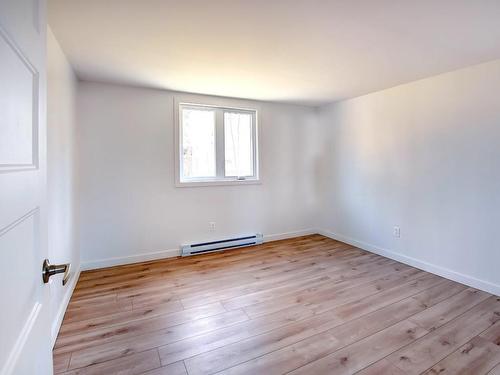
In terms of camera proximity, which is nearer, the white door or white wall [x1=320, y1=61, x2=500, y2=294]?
the white door

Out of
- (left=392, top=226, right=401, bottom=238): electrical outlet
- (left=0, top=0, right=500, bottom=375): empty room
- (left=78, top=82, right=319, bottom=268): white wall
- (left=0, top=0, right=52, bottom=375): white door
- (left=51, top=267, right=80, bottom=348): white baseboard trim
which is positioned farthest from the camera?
(left=392, top=226, right=401, bottom=238): electrical outlet

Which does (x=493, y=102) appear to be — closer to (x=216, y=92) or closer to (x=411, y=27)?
(x=411, y=27)

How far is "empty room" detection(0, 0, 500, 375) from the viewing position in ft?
4.92

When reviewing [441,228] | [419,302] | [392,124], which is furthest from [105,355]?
[392,124]

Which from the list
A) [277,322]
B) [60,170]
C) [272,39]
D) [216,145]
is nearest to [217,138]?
[216,145]

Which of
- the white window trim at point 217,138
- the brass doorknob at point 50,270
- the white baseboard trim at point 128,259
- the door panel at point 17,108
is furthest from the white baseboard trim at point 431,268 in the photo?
the door panel at point 17,108

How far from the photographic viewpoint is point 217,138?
3.67 meters

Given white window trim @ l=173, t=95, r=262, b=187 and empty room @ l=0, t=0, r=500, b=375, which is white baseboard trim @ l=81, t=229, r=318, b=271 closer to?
empty room @ l=0, t=0, r=500, b=375

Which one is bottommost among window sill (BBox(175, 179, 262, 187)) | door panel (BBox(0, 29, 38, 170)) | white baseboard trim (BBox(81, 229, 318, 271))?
white baseboard trim (BBox(81, 229, 318, 271))

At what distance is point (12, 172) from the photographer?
54 centimetres

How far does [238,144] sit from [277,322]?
2551 mm

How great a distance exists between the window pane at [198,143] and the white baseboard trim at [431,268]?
7.60 ft

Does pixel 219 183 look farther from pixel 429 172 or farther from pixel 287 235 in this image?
pixel 429 172

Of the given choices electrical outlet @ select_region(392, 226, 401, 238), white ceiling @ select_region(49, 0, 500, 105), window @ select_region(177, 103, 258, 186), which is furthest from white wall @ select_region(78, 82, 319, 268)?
electrical outlet @ select_region(392, 226, 401, 238)
